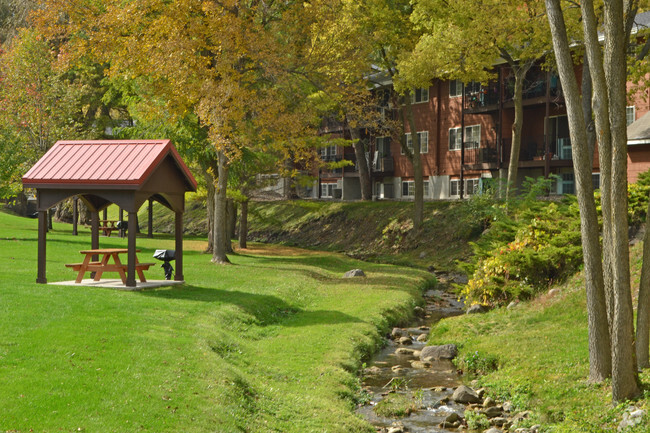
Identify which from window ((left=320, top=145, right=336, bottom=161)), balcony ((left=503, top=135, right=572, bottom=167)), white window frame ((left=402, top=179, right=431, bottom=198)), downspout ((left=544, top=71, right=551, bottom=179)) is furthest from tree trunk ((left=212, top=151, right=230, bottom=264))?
window ((left=320, top=145, right=336, bottom=161))

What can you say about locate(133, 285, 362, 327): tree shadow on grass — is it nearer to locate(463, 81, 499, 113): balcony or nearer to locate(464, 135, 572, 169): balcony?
locate(464, 135, 572, 169): balcony

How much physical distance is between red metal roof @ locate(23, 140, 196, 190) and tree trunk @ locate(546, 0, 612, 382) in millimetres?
10839

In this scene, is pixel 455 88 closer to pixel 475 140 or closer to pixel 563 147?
pixel 475 140

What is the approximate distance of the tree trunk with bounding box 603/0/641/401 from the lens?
35.5 ft

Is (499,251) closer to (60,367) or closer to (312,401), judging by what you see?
(312,401)

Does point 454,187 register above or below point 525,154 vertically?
below

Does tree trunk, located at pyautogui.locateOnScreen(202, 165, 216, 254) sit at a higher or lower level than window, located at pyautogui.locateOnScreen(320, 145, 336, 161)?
lower

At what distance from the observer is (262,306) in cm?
1961

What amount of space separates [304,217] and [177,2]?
27227mm

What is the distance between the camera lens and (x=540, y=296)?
19.3 meters

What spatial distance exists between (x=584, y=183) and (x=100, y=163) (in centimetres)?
1265

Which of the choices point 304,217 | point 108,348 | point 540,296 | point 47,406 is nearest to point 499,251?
point 540,296

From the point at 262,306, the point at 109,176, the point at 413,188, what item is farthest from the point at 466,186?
the point at 109,176

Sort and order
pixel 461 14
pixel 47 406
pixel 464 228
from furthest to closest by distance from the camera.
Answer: pixel 464 228 → pixel 461 14 → pixel 47 406
